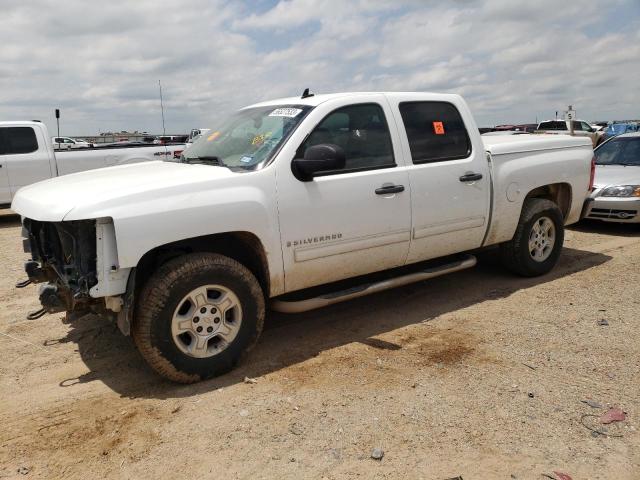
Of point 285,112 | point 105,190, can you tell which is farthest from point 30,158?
point 105,190

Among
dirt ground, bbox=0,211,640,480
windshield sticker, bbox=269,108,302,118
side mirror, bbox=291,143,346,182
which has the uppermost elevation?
windshield sticker, bbox=269,108,302,118

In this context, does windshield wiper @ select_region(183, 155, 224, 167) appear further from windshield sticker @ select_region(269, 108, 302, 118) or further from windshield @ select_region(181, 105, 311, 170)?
windshield sticker @ select_region(269, 108, 302, 118)

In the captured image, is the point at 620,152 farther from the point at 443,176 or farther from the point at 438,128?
the point at 443,176

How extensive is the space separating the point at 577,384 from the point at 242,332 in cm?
229

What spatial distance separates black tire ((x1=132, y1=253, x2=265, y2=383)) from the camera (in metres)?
3.59

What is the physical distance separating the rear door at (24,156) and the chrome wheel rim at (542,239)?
30.4 ft

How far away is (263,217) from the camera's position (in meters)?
3.92

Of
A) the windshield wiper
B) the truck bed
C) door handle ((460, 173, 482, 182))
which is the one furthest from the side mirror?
the truck bed

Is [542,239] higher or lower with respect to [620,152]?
lower

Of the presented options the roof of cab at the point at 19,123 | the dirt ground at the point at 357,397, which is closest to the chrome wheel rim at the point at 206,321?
the dirt ground at the point at 357,397

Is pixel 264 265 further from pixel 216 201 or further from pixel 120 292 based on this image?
pixel 120 292

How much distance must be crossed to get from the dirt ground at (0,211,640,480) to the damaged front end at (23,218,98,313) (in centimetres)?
61

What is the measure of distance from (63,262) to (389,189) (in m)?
2.49

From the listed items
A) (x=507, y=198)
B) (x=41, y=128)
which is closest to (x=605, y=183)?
(x=507, y=198)
